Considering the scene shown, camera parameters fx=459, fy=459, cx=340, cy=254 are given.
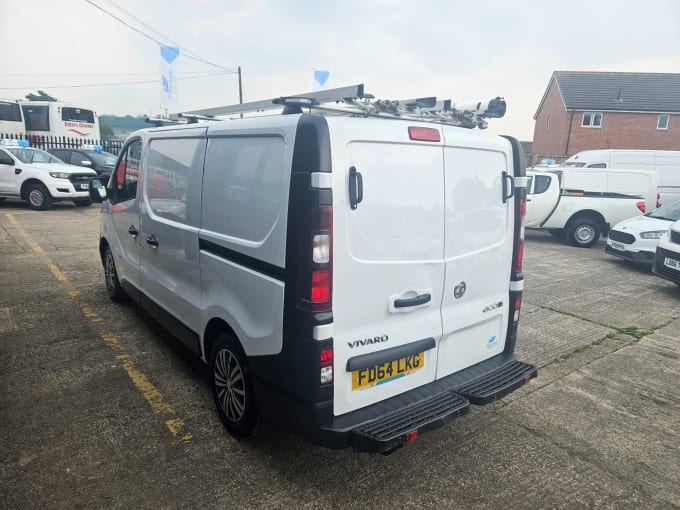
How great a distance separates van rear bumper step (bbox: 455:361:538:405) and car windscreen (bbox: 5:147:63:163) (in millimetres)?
14800

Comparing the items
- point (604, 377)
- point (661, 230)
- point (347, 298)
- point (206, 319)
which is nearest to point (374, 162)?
point (347, 298)

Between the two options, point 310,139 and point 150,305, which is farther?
point 150,305

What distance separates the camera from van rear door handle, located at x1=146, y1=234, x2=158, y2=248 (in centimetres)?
385

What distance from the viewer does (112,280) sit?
17.7ft

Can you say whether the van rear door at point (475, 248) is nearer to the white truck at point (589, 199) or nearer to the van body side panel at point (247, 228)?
the van body side panel at point (247, 228)

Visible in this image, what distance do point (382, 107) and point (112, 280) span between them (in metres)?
4.20

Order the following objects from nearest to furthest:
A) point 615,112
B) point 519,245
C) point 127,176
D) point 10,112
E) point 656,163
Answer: point 519,245
point 127,176
point 656,163
point 10,112
point 615,112

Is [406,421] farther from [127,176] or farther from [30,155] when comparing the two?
[30,155]

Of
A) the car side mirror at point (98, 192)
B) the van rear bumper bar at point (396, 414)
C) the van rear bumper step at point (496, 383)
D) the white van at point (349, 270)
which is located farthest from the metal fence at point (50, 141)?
the van rear bumper step at point (496, 383)

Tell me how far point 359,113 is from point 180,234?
165 centimetres

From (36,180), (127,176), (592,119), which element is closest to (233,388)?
(127,176)

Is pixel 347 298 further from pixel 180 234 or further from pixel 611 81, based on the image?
pixel 611 81

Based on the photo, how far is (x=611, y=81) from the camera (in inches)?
1361

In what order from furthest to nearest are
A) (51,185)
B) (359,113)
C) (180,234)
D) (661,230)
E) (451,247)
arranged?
(51,185) → (661,230) → (180,234) → (451,247) → (359,113)
